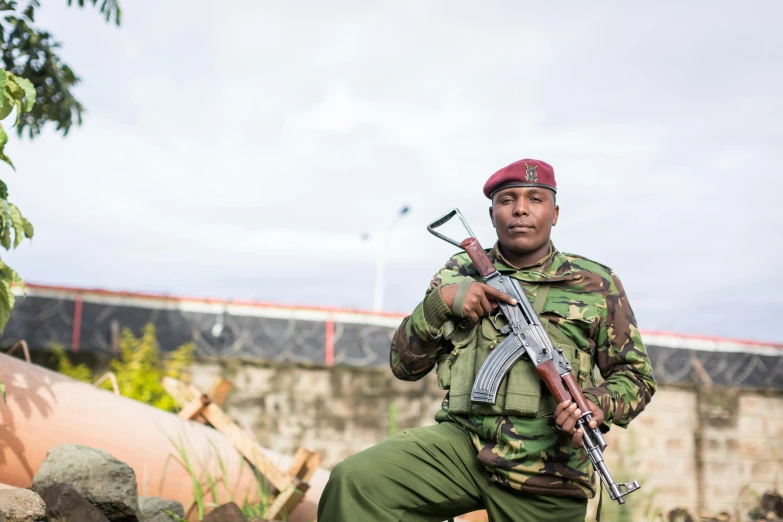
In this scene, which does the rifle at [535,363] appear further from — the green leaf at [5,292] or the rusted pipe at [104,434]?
the rusted pipe at [104,434]

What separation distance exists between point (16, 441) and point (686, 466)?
730 cm

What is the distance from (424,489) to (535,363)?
1.83 ft

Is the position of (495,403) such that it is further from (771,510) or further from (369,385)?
(369,385)

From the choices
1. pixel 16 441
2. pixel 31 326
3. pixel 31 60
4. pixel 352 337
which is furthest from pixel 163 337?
pixel 16 441

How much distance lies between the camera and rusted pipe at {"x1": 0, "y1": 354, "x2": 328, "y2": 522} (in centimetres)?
431

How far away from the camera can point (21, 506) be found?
326 centimetres

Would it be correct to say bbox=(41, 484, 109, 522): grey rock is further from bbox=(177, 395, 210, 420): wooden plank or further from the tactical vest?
bbox=(177, 395, 210, 420): wooden plank

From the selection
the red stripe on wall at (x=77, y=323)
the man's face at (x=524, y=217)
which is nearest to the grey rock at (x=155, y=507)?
the man's face at (x=524, y=217)

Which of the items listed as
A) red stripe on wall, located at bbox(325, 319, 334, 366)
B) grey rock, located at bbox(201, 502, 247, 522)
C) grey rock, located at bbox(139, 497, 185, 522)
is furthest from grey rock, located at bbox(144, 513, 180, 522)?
red stripe on wall, located at bbox(325, 319, 334, 366)

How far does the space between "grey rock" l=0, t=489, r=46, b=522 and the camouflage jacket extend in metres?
1.64

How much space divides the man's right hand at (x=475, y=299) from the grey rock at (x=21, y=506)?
195cm

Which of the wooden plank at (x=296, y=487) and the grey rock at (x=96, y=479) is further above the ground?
the grey rock at (x=96, y=479)

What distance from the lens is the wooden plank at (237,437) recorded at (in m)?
5.04

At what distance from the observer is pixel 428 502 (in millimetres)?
2654
